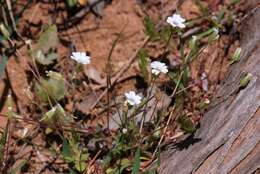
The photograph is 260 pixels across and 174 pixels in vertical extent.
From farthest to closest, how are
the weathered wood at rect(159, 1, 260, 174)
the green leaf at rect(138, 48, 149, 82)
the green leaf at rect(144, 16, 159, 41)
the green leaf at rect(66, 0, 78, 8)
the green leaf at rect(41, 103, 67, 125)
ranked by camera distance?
the green leaf at rect(66, 0, 78, 8), the green leaf at rect(144, 16, 159, 41), the green leaf at rect(138, 48, 149, 82), the green leaf at rect(41, 103, 67, 125), the weathered wood at rect(159, 1, 260, 174)

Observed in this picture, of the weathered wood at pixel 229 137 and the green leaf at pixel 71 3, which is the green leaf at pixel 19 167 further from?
the green leaf at pixel 71 3

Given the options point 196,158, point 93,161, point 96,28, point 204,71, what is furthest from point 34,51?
point 196,158

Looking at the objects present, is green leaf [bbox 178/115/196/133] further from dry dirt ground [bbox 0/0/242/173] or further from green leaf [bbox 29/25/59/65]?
green leaf [bbox 29/25/59/65]

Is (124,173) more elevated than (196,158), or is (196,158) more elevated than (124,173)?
(196,158)

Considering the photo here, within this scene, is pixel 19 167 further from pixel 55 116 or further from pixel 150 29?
pixel 150 29

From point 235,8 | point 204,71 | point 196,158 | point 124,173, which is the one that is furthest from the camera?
point 235,8

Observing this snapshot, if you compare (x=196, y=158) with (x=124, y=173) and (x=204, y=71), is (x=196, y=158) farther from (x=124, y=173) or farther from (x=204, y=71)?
A: (x=204, y=71)

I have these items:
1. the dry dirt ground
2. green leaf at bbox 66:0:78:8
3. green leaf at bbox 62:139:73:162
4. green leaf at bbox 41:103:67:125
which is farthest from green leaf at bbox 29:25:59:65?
green leaf at bbox 62:139:73:162
